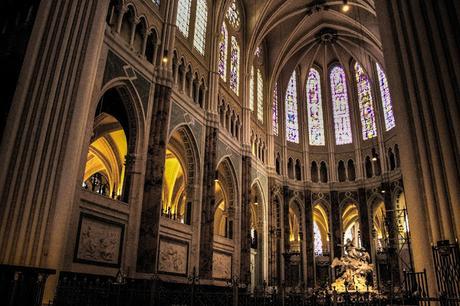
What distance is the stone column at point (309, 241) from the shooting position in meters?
28.3

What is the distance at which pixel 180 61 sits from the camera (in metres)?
18.6

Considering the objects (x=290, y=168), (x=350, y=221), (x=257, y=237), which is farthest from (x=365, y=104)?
(x=257, y=237)

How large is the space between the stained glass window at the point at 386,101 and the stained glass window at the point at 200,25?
52.8 feet

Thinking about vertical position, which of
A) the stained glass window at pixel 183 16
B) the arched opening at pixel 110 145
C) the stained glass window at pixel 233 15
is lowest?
the arched opening at pixel 110 145

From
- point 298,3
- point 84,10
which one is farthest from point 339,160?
point 84,10

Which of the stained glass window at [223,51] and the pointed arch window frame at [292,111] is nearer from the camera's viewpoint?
the stained glass window at [223,51]

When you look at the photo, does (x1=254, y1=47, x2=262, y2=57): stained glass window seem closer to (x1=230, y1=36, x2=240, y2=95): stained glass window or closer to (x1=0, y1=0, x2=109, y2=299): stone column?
(x1=230, y1=36, x2=240, y2=95): stained glass window

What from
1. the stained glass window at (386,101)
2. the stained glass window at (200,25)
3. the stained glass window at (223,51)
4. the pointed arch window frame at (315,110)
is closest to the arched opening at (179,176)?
the stained glass window at (200,25)

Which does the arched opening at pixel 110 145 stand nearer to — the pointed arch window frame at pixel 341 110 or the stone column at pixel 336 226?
the stone column at pixel 336 226

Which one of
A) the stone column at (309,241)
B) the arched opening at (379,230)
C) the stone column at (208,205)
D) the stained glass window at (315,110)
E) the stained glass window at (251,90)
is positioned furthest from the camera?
the stained glass window at (315,110)

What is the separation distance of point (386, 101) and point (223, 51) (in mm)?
14434

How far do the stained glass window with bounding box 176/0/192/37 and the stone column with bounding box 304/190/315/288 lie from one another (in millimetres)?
17023

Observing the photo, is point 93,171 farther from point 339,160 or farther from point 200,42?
point 339,160

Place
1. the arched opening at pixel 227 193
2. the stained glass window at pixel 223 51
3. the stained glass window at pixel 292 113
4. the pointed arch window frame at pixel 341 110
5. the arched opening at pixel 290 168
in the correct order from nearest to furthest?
the arched opening at pixel 227 193 < the stained glass window at pixel 223 51 < the arched opening at pixel 290 168 < the pointed arch window frame at pixel 341 110 < the stained glass window at pixel 292 113
